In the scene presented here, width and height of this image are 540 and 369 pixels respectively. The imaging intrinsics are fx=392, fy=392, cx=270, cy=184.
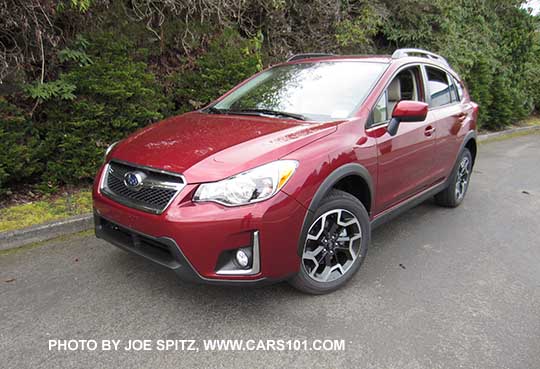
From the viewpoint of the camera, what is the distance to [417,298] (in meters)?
2.77

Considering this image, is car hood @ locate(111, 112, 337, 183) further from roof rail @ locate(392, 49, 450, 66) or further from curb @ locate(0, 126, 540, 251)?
curb @ locate(0, 126, 540, 251)

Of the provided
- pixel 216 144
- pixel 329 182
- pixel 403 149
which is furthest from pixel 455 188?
pixel 216 144

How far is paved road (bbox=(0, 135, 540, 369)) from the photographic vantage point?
86.6 inches

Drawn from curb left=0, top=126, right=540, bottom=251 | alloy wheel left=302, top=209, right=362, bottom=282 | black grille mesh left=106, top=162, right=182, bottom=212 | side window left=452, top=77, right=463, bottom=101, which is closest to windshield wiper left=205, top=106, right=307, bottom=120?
alloy wheel left=302, top=209, right=362, bottom=282

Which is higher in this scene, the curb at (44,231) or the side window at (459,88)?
the side window at (459,88)

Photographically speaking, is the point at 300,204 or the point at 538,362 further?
the point at 300,204

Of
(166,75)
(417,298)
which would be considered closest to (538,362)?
(417,298)

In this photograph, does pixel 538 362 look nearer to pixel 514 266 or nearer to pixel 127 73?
pixel 514 266

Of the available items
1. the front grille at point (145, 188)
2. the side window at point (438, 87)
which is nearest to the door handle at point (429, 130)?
the side window at point (438, 87)

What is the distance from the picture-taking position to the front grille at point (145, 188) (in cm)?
232

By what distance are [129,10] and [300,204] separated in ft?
12.5

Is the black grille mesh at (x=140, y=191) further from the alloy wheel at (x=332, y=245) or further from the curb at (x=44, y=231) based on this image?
the curb at (x=44, y=231)

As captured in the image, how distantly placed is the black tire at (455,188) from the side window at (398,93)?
115cm

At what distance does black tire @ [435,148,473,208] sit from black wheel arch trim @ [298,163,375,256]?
1977 mm
